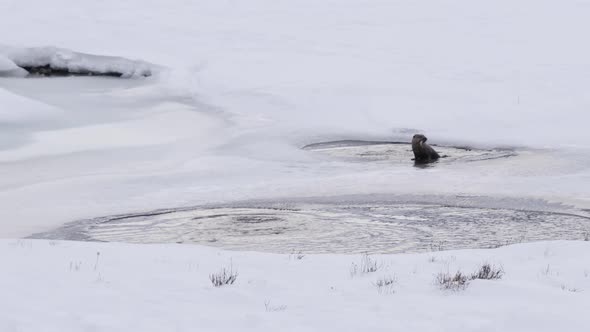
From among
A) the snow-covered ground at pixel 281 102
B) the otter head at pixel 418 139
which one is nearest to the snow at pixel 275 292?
the snow-covered ground at pixel 281 102

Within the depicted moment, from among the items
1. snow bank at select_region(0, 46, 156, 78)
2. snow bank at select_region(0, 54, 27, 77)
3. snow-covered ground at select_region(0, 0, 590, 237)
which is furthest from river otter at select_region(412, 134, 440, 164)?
snow bank at select_region(0, 54, 27, 77)

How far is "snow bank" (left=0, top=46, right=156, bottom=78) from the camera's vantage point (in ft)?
79.5

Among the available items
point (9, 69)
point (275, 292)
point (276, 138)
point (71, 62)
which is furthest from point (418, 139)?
point (9, 69)

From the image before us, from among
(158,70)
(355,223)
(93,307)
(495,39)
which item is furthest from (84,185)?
(495,39)

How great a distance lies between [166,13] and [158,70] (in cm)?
708

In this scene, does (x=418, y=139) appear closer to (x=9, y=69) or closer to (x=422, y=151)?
(x=422, y=151)

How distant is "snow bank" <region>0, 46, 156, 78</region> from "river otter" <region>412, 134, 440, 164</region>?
10149 millimetres

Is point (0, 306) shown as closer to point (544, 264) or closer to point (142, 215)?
point (544, 264)

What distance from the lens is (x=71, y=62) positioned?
24.8 metres

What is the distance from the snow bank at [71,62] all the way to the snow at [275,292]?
1535 cm

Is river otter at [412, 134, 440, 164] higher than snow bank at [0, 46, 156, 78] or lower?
lower

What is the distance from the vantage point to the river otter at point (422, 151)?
50.6 ft

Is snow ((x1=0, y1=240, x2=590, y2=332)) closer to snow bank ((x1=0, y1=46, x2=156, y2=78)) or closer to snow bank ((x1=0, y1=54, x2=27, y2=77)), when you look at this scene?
snow bank ((x1=0, y1=46, x2=156, y2=78))

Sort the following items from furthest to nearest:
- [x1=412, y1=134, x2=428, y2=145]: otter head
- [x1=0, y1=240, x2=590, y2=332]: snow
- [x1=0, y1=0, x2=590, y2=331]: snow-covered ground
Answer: [x1=412, y1=134, x2=428, y2=145]: otter head < [x1=0, y1=0, x2=590, y2=331]: snow-covered ground < [x1=0, y1=240, x2=590, y2=332]: snow
